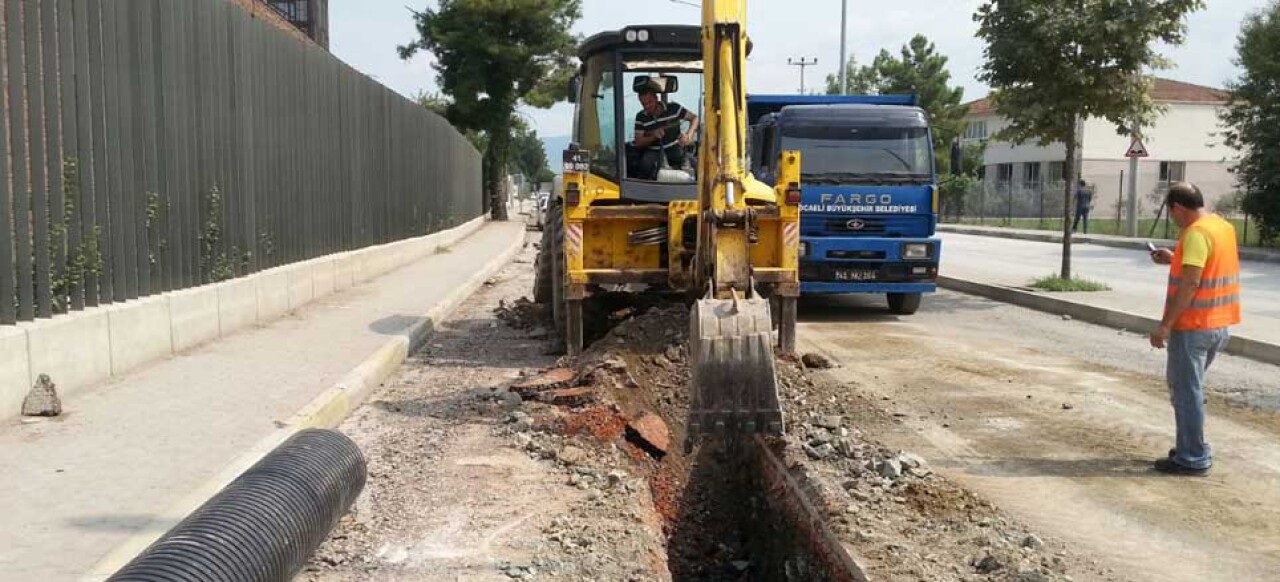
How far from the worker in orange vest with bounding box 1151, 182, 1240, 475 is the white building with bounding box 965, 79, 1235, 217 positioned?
42013 millimetres

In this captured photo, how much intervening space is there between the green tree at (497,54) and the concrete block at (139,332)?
98.1 feet

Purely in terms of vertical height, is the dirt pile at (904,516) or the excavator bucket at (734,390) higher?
the excavator bucket at (734,390)

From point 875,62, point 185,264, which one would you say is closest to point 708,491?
point 185,264

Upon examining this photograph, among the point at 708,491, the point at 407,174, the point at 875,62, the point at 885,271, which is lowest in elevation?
the point at 708,491

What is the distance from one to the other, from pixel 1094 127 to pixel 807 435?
5305 cm

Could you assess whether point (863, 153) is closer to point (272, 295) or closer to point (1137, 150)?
point (272, 295)

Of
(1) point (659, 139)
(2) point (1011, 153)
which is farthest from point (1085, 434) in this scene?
(2) point (1011, 153)

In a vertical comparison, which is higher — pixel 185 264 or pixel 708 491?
pixel 185 264

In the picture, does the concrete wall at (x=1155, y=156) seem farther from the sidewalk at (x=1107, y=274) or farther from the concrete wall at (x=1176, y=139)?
the sidewalk at (x=1107, y=274)

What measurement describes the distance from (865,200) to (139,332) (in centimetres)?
A: 834

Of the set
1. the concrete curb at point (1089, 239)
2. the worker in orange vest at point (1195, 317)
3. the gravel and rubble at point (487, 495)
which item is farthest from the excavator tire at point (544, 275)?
the concrete curb at point (1089, 239)

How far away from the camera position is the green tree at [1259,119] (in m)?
23.9

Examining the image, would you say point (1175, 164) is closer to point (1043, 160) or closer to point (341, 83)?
point (1043, 160)

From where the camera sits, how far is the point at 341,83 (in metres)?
15.5
